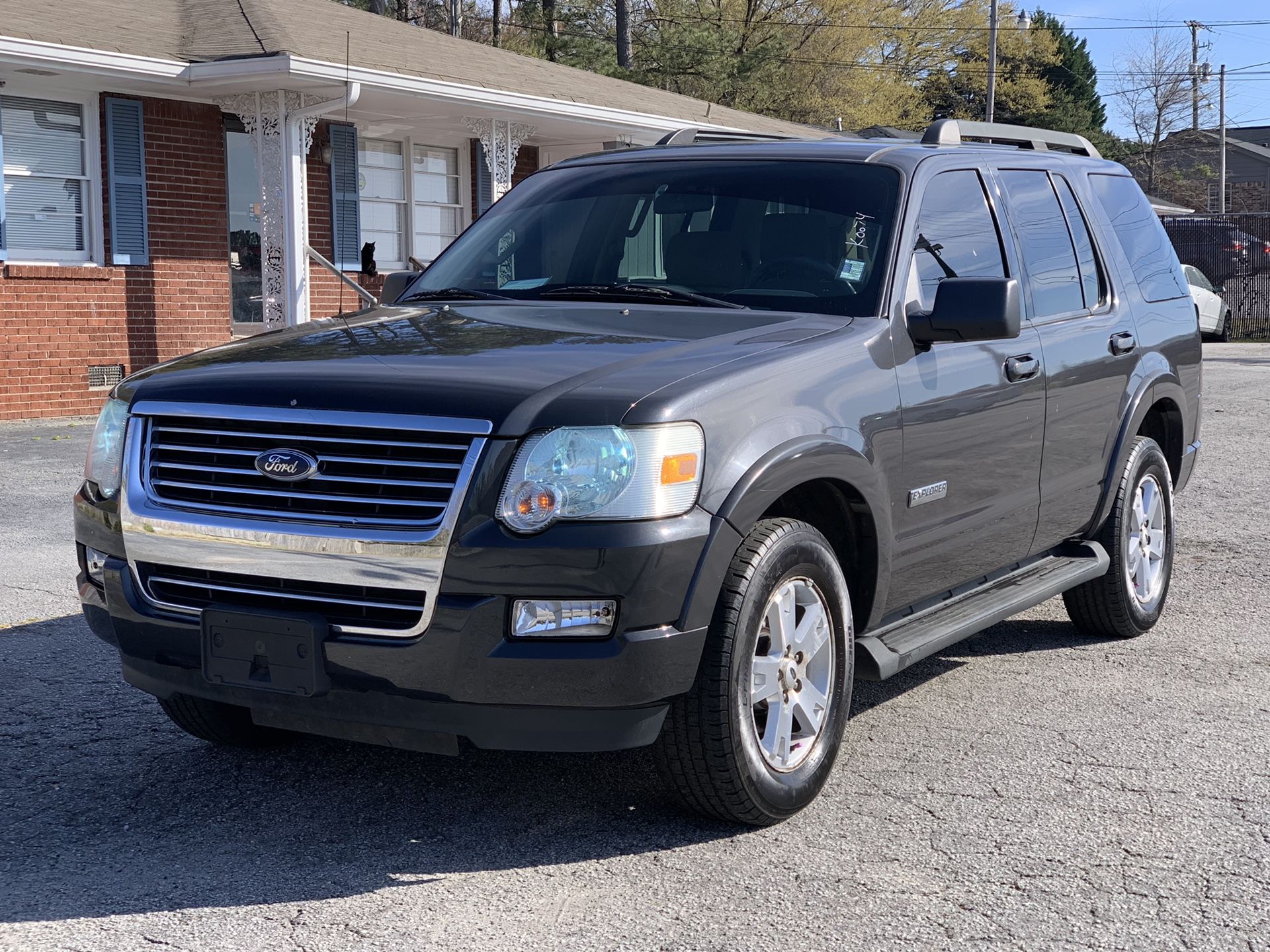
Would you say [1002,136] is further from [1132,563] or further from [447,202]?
[447,202]

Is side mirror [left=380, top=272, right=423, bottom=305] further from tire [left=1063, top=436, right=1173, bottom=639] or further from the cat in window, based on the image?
the cat in window

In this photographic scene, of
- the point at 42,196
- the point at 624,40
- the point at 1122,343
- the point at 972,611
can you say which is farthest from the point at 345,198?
the point at 624,40

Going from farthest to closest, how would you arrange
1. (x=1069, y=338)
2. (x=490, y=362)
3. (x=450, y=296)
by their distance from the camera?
(x=1069, y=338) → (x=450, y=296) → (x=490, y=362)

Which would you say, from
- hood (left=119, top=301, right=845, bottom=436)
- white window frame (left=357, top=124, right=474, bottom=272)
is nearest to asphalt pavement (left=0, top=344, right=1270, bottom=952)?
hood (left=119, top=301, right=845, bottom=436)

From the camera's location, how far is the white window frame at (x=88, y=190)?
47.0 ft

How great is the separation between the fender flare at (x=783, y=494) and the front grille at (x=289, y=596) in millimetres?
689

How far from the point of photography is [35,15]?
544 inches

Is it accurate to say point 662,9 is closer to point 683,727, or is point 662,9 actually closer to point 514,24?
point 514,24

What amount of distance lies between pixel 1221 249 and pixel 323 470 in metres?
29.7

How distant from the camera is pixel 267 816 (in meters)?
4.14

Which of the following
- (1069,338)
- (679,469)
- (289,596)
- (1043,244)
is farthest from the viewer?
(1043,244)

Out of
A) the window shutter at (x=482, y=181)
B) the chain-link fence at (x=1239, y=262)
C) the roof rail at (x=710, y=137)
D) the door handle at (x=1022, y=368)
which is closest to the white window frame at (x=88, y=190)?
the window shutter at (x=482, y=181)

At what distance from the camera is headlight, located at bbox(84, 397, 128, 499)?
4.12 meters

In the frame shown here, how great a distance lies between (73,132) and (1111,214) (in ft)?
37.3
